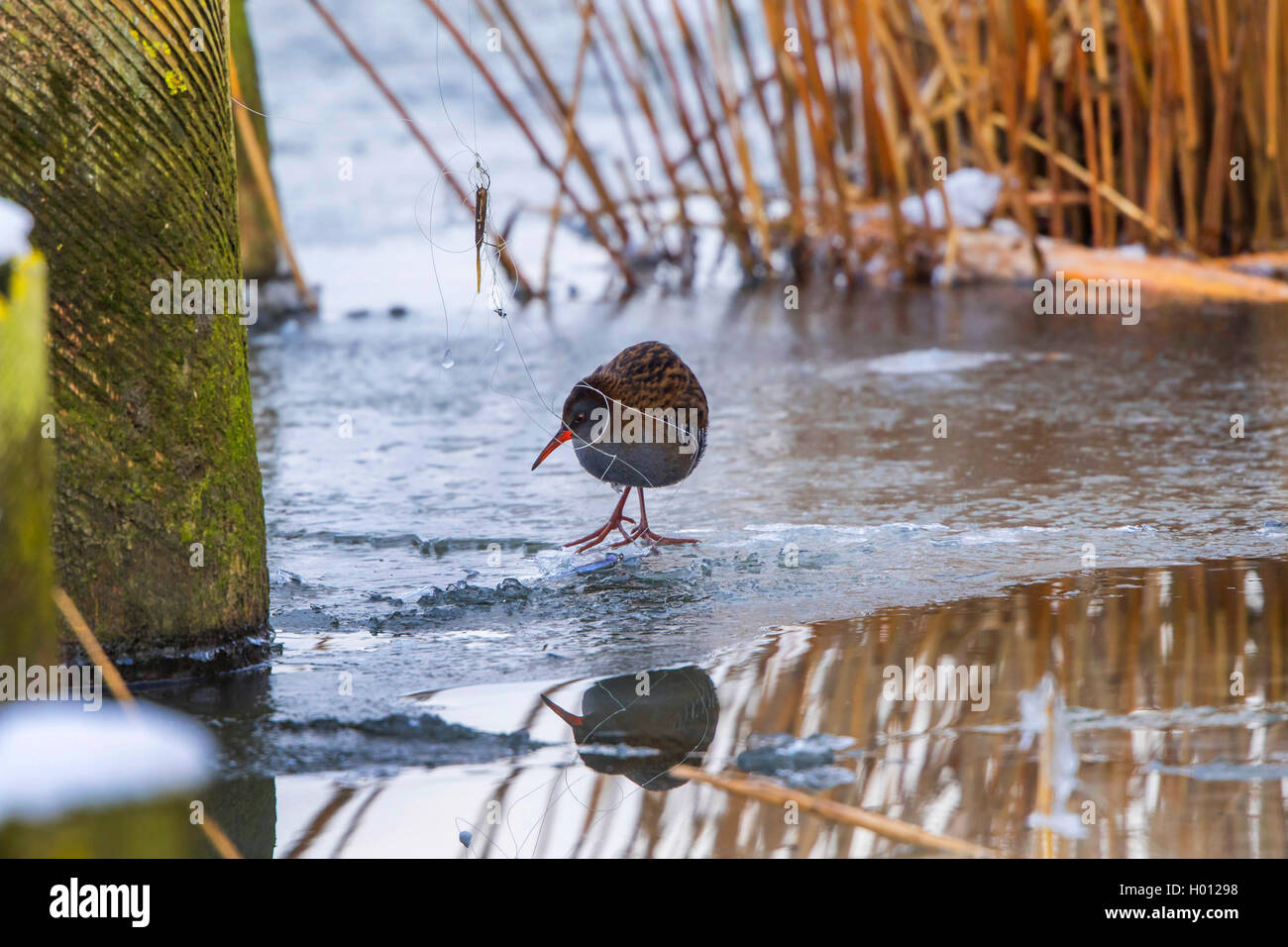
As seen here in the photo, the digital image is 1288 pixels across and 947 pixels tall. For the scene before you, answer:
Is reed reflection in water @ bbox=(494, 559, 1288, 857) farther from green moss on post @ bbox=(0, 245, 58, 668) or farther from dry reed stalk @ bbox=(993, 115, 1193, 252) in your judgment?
dry reed stalk @ bbox=(993, 115, 1193, 252)

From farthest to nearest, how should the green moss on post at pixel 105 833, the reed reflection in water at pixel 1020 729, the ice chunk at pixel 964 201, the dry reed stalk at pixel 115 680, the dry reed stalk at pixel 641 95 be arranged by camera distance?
the ice chunk at pixel 964 201 → the dry reed stalk at pixel 641 95 → the reed reflection in water at pixel 1020 729 → the dry reed stalk at pixel 115 680 → the green moss on post at pixel 105 833

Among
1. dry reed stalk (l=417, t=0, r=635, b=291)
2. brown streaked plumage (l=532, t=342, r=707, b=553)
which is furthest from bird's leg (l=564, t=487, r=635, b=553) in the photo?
dry reed stalk (l=417, t=0, r=635, b=291)

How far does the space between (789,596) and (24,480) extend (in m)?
2.37

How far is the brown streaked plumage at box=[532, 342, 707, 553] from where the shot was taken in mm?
3863

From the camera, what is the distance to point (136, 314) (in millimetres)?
2643

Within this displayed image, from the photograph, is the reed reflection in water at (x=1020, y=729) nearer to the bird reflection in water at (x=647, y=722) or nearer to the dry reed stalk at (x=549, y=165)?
the bird reflection in water at (x=647, y=722)

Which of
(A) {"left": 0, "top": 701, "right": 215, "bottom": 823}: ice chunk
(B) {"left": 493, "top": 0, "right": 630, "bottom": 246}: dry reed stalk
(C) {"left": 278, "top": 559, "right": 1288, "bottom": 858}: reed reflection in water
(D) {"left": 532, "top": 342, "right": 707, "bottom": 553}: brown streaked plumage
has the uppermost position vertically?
(B) {"left": 493, "top": 0, "right": 630, "bottom": 246}: dry reed stalk

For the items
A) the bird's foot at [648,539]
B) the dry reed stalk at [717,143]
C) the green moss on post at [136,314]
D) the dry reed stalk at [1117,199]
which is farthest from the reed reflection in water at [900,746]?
the dry reed stalk at [717,143]

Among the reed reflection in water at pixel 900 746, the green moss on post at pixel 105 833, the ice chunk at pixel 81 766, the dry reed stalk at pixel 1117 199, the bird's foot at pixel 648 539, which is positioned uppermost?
the dry reed stalk at pixel 1117 199

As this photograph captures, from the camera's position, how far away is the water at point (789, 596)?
86.5 inches

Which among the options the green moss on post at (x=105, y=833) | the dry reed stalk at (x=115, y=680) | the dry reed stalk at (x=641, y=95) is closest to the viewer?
the green moss on post at (x=105, y=833)

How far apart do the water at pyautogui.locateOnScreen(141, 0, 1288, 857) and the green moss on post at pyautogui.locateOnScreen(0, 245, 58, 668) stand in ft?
3.39

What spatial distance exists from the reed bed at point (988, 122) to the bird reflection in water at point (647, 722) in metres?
4.09
